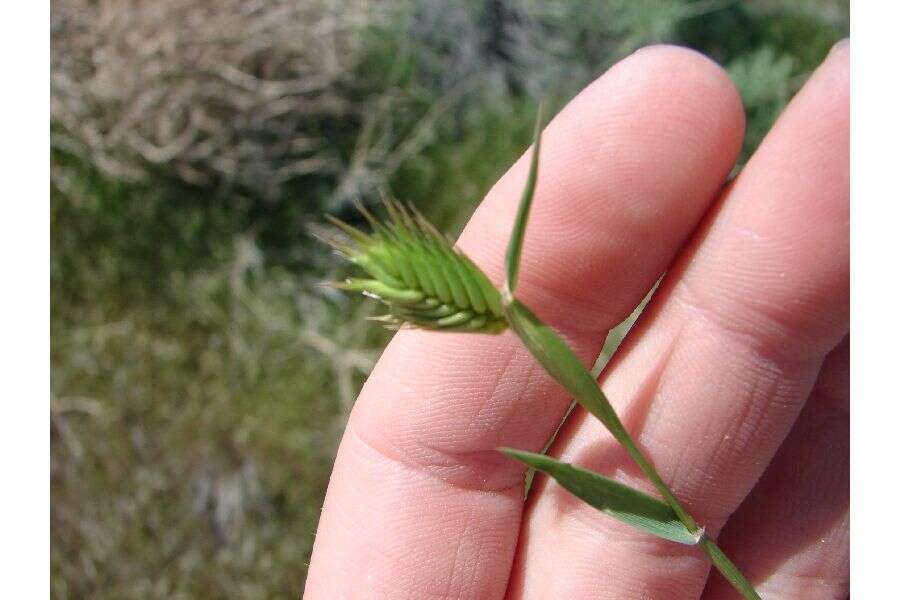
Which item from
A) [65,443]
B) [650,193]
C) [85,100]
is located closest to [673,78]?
[650,193]

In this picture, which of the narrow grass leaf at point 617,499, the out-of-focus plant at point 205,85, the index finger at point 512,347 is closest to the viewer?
the narrow grass leaf at point 617,499

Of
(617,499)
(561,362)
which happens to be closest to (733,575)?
(617,499)

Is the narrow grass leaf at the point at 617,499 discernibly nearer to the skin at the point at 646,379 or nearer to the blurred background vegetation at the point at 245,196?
the skin at the point at 646,379

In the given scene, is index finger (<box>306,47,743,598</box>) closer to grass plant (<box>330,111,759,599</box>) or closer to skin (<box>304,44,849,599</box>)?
skin (<box>304,44,849,599</box>)

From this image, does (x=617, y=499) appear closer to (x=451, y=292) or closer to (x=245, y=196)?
(x=451, y=292)

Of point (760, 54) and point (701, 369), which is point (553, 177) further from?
point (760, 54)

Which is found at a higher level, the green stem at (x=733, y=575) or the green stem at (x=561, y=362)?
the green stem at (x=561, y=362)

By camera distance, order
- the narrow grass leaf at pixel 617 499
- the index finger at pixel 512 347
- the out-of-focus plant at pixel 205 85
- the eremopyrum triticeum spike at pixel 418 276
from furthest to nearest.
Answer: the out-of-focus plant at pixel 205 85
the index finger at pixel 512 347
the narrow grass leaf at pixel 617 499
the eremopyrum triticeum spike at pixel 418 276

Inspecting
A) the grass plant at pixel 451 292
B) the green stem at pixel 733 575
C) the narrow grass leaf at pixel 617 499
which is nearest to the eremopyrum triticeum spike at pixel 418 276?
the grass plant at pixel 451 292
